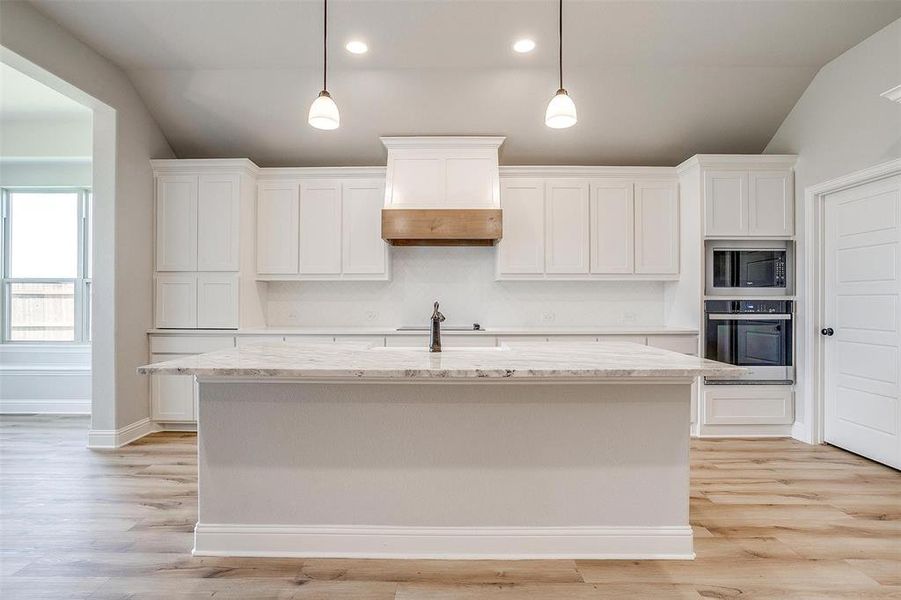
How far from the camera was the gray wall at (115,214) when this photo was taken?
3.50 meters

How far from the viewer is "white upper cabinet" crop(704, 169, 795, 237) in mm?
4262

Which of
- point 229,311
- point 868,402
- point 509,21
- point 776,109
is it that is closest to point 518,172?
point 509,21

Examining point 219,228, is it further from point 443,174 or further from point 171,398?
point 443,174

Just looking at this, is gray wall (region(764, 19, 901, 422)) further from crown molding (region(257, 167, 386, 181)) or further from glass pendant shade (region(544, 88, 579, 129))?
crown molding (region(257, 167, 386, 181))

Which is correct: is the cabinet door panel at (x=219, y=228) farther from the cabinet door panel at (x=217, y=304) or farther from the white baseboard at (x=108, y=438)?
the white baseboard at (x=108, y=438)

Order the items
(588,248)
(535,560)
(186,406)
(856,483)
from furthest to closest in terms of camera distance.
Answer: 1. (588,248)
2. (186,406)
3. (856,483)
4. (535,560)

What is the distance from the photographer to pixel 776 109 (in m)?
4.34

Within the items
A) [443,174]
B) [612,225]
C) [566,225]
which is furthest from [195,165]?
[612,225]

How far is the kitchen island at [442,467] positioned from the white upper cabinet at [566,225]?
8.03 ft

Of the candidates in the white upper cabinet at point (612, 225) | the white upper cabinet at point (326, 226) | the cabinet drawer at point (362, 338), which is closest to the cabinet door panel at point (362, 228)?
the white upper cabinet at point (326, 226)

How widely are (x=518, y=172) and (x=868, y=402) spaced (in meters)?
3.28

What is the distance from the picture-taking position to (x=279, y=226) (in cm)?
465

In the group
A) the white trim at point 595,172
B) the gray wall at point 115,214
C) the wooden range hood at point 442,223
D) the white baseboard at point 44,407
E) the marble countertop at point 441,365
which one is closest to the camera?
the marble countertop at point 441,365

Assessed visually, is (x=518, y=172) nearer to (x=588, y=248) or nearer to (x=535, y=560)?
(x=588, y=248)
